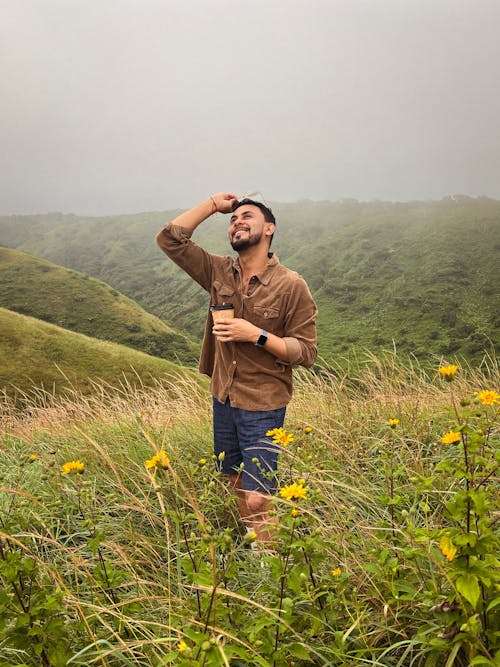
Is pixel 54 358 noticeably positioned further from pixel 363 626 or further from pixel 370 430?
pixel 363 626

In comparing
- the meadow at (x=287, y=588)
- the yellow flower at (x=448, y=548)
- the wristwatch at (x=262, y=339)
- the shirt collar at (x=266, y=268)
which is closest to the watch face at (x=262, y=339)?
the wristwatch at (x=262, y=339)

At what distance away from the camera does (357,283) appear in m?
122

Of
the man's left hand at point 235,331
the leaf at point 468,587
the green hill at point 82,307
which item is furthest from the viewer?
the green hill at point 82,307

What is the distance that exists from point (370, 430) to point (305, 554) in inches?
124

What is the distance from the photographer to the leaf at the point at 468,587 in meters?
1.18

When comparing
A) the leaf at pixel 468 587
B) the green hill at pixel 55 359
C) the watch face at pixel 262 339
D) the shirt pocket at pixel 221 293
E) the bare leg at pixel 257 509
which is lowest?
the green hill at pixel 55 359

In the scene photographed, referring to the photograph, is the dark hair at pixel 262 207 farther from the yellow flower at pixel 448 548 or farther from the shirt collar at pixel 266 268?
the yellow flower at pixel 448 548

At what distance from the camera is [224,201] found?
335 cm

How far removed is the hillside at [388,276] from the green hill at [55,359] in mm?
34366

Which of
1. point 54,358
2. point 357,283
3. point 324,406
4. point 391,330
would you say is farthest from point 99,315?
point 357,283

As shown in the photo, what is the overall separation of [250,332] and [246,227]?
0.82 meters

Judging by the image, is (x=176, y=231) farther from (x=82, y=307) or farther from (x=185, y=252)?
(x=82, y=307)

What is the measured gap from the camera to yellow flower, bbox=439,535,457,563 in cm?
125

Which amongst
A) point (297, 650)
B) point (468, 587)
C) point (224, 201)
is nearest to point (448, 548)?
point (468, 587)
